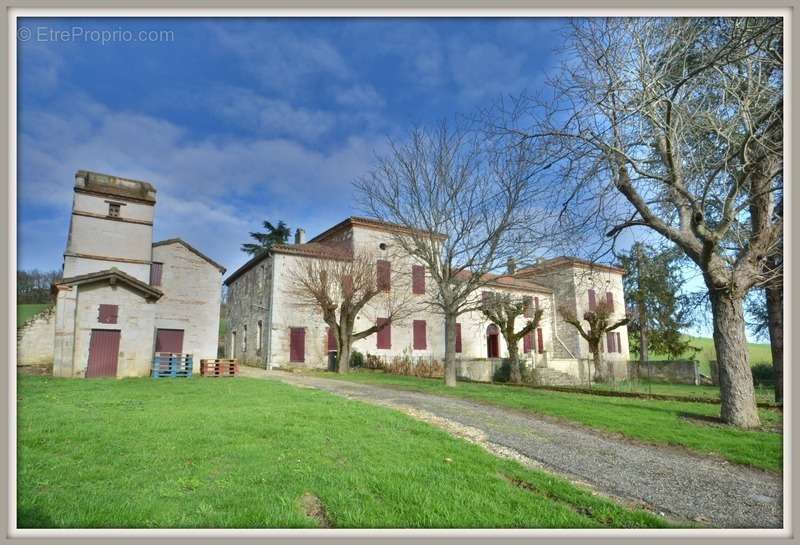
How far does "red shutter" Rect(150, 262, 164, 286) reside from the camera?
1955cm

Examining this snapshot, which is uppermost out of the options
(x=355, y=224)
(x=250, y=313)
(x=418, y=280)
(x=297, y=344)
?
(x=355, y=224)

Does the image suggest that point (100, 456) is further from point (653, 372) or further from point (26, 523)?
point (653, 372)

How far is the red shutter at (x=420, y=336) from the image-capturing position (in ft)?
79.8

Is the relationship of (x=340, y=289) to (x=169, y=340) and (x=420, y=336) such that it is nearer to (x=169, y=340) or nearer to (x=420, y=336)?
(x=420, y=336)

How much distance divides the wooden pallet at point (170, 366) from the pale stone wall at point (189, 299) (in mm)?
4607

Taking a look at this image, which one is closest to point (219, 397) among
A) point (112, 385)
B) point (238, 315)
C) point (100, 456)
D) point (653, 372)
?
point (112, 385)

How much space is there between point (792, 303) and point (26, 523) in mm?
5944

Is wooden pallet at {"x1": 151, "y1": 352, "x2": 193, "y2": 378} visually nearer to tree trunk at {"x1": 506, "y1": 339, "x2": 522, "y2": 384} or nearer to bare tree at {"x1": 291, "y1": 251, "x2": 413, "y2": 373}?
bare tree at {"x1": 291, "y1": 251, "x2": 413, "y2": 373}

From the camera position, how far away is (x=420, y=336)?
2452 cm

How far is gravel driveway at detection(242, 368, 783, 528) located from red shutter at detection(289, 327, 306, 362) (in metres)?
14.3

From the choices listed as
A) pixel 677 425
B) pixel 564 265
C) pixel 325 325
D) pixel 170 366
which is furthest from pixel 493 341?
pixel 677 425

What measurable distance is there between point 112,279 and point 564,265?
1289cm

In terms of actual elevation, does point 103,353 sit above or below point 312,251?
below

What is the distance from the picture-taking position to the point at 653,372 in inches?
860
